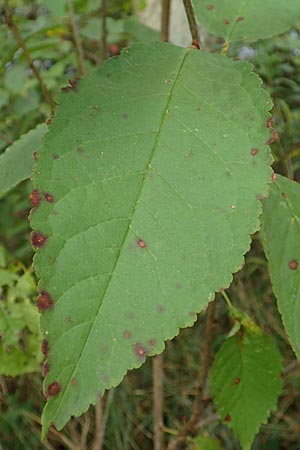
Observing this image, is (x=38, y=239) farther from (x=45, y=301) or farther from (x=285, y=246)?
(x=285, y=246)

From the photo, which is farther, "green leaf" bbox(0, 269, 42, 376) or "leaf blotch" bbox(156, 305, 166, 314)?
"green leaf" bbox(0, 269, 42, 376)

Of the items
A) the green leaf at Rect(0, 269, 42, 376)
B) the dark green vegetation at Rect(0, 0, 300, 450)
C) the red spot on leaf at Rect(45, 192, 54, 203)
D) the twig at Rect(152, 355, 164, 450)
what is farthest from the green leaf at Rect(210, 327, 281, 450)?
the red spot on leaf at Rect(45, 192, 54, 203)

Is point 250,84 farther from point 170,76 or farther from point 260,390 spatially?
point 260,390

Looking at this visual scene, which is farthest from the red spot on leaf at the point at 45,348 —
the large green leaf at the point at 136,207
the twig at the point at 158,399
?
the twig at the point at 158,399

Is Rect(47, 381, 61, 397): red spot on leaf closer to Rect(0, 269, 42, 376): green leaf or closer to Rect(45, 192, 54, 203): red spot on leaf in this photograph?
Rect(45, 192, 54, 203): red spot on leaf

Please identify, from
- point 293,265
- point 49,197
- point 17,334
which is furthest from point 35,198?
point 17,334

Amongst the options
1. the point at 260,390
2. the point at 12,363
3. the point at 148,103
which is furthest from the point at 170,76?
the point at 12,363
